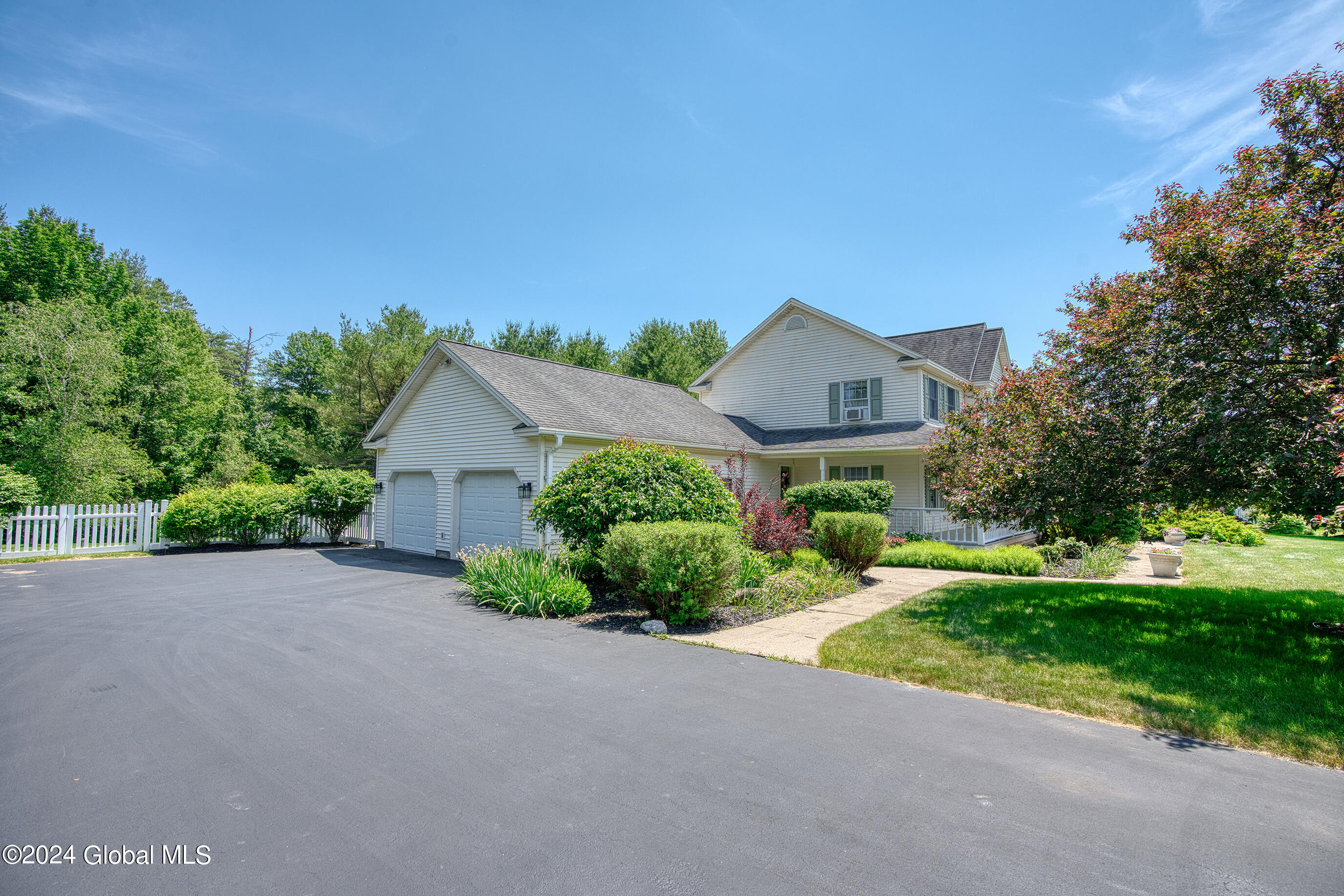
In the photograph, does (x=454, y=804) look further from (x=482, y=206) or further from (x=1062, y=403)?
(x=482, y=206)

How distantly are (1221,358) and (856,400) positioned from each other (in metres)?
13.4

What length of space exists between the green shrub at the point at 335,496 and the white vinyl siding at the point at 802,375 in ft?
43.2

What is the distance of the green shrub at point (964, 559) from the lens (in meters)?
13.1

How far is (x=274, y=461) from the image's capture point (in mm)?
31938

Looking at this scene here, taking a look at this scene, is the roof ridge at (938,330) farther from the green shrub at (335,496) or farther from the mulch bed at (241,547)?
the mulch bed at (241,547)

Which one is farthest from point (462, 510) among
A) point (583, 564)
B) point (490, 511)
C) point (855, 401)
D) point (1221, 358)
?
point (1221, 358)

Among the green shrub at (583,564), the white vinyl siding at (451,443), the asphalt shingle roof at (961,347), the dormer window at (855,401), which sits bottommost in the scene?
the green shrub at (583,564)

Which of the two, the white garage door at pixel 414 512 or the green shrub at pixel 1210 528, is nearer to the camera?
the white garage door at pixel 414 512

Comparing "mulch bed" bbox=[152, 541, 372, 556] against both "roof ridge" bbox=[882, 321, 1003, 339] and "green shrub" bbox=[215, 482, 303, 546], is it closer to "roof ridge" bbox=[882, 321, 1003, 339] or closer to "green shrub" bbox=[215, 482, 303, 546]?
"green shrub" bbox=[215, 482, 303, 546]

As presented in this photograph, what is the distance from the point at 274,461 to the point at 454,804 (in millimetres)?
35230

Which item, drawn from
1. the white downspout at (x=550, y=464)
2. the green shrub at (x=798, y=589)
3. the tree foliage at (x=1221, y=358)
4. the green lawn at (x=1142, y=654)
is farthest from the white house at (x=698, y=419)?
the tree foliage at (x=1221, y=358)

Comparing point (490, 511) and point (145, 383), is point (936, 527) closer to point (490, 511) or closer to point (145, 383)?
point (490, 511)

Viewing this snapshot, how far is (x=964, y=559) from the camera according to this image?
13.9m

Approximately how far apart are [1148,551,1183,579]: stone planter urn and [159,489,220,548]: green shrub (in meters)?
23.3
